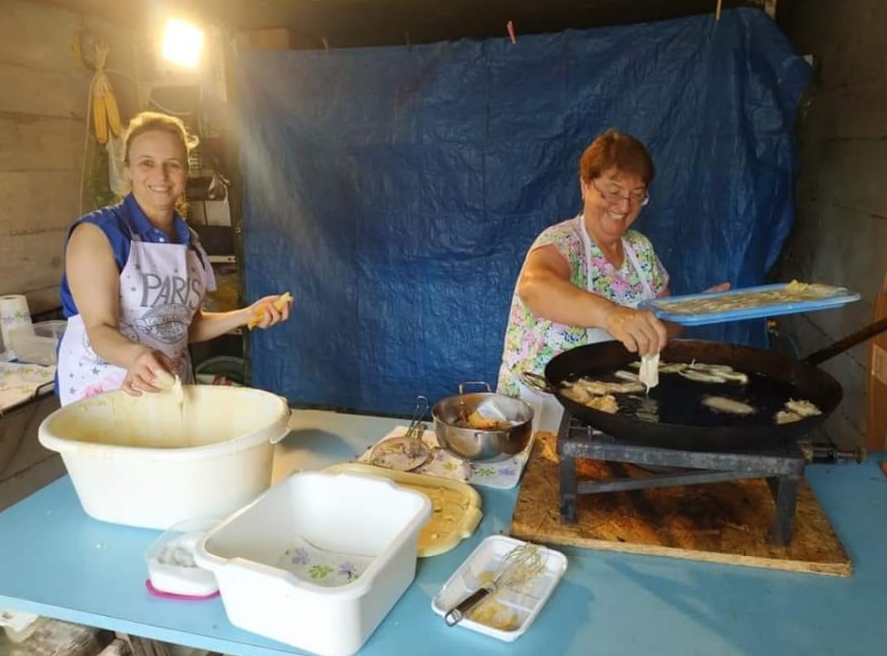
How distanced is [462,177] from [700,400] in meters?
2.08

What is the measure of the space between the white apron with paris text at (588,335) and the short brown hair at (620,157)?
0.21 m

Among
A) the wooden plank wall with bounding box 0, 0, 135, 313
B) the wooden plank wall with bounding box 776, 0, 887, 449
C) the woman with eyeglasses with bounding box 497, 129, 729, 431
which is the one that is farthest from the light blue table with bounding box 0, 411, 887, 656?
→ the wooden plank wall with bounding box 0, 0, 135, 313

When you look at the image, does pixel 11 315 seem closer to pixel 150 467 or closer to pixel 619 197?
pixel 150 467

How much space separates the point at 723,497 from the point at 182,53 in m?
3.37

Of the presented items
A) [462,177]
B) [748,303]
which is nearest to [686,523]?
[748,303]

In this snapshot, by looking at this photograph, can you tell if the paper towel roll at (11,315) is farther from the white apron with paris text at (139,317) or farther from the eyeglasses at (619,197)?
the eyeglasses at (619,197)

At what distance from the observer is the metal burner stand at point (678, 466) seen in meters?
1.38

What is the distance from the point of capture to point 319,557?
144 cm

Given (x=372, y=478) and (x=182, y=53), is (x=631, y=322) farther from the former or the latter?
(x=182, y=53)

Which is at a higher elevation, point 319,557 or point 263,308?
point 263,308

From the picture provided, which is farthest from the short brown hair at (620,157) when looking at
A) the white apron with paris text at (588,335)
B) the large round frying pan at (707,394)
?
the large round frying pan at (707,394)

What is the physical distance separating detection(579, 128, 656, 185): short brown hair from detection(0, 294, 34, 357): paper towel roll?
300 cm

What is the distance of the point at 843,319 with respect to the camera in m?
3.03

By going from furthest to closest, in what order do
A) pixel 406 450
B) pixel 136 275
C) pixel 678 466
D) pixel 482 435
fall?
→ 1. pixel 136 275
2. pixel 406 450
3. pixel 482 435
4. pixel 678 466
